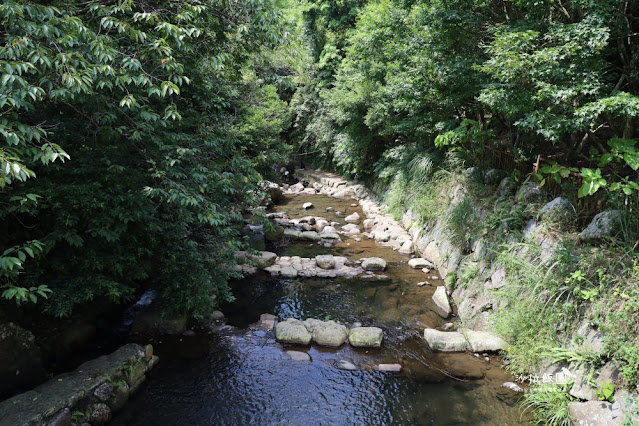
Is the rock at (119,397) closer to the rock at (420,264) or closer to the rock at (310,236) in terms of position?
the rock at (420,264)

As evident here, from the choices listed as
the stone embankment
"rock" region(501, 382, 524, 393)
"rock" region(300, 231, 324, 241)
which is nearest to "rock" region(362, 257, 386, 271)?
"rock" region(300, 231, 324, 241)

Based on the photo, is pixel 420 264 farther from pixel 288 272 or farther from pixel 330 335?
pixel 330 335

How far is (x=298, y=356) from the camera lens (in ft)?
16.7

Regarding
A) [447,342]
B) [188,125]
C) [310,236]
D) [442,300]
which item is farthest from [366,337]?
[310,236]

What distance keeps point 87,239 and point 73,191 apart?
2.24 feet

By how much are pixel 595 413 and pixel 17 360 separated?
20.2ft

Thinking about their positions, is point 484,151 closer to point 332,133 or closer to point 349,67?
point 349,67

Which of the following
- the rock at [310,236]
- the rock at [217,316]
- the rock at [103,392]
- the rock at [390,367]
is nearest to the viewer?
the rock at [103,392]

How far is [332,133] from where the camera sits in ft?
59.2

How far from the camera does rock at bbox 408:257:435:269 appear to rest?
8.11 m

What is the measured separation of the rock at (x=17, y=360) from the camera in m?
3.93

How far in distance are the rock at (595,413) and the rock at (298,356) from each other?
3.10 metres

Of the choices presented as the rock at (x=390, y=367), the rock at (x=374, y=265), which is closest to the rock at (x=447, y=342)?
the rock at (x=390, y=367)

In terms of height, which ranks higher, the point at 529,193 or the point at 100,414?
the point at 529,193
